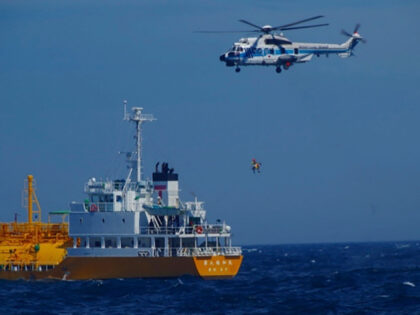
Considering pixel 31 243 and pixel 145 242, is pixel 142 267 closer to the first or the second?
pixel 145 242

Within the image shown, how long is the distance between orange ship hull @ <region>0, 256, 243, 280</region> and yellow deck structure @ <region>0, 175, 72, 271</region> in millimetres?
1049

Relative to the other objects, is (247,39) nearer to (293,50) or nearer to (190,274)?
(293,50)

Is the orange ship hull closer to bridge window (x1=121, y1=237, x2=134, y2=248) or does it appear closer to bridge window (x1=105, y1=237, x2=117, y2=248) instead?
bridge window (x1=105, y1=237, x2=117, y2=248)

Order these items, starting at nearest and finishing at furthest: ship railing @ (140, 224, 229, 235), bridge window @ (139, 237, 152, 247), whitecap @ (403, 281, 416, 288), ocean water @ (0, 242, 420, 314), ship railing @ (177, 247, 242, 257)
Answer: ocean water @ (0, 242, 420, 314) < ship railing @ (177, 247, 242, 257) < ship railing @ (140, 224, 229, 235) < whitecap @ (403, 281, 416, 288) < bridge window @ (139, 237, 152, 247)

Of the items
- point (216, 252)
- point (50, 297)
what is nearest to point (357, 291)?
point (216, 252)

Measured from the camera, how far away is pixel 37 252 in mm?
61781

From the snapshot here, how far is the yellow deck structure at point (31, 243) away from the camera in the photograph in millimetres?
61781

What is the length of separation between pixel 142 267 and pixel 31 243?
955 cm

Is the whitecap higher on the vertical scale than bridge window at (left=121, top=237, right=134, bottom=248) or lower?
lower

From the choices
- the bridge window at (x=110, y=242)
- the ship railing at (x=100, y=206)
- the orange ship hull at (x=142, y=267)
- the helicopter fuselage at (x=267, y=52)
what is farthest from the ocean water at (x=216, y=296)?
the helicopter fuselage at (x=267, y=52)

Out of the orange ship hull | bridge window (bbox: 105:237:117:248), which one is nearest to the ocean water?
the orange ship hull

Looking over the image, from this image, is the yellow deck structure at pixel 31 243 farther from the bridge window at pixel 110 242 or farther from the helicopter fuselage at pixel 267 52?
the helicopter fuselage at pixel 267 52

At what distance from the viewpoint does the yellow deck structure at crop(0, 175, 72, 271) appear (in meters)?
61.8

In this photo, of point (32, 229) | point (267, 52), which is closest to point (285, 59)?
point (267, 52)
